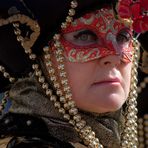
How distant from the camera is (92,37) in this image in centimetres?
211

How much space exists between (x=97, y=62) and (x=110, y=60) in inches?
1.9

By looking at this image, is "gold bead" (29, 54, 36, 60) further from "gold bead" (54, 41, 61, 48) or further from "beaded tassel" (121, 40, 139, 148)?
"beaded tassel" (121, 40, 139, 148)

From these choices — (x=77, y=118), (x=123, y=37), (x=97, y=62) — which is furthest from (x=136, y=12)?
(x=77, y=118)

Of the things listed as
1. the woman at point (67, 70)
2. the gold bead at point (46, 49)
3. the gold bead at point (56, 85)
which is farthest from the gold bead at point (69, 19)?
the gold bead at point (56, 85)

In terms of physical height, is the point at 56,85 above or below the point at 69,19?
below

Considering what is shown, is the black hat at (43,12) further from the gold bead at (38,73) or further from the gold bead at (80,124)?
the gold bead at (80,124)

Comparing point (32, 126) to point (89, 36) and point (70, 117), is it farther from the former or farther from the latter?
point (89, 36)

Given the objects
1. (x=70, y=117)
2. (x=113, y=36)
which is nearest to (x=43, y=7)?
(x=113, y=36)

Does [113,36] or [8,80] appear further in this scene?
[8,80]

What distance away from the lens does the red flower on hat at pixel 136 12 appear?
2.08m

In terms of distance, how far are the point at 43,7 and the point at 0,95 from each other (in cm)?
58

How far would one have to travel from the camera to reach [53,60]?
2111mm

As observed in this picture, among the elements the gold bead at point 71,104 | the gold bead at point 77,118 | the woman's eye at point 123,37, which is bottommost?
the gold bead at point 77,118

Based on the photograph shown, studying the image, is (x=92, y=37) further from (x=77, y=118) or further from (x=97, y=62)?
(x=77, y=118)
